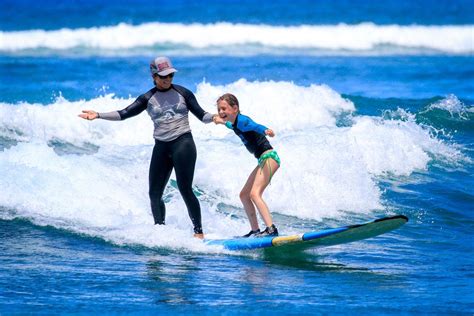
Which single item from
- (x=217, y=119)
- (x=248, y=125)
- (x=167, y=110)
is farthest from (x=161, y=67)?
(x=248, y=125)

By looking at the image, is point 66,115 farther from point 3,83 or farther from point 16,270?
point 3,83

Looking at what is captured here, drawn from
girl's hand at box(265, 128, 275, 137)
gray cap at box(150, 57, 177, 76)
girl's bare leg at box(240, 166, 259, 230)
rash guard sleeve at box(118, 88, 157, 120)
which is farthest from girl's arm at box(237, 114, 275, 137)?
rash guard sleeve at box(118, 88, 157, 120)

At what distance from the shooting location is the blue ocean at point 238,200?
7.54m

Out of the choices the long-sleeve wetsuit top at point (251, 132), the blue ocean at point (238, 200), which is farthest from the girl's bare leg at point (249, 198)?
the blue ocean at point (238, 200)

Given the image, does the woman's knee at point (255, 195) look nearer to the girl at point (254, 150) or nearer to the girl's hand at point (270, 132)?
the girl at point (254, 150)

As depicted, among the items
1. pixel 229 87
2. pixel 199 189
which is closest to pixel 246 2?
pixel 229 87

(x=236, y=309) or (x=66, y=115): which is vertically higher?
(x=66, y=115)

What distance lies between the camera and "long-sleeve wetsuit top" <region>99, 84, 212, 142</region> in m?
8.91

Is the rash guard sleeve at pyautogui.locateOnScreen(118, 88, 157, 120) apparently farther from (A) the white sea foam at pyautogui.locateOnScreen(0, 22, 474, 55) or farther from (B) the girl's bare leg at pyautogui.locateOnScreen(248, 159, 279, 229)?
(A) the white sea foam at pyautogui.locateOnScreen(0, 22, 474, 55)

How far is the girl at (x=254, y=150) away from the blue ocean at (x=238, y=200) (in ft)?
1.65

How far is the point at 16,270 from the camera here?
809 cm

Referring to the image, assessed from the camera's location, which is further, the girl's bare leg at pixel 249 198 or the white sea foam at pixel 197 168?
the white sea foam at pixel 197 168

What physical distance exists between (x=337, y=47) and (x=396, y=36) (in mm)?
3531

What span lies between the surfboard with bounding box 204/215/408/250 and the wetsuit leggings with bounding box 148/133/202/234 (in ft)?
1.56
